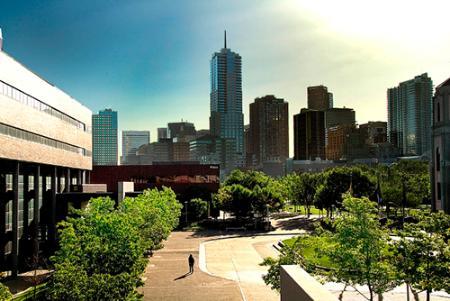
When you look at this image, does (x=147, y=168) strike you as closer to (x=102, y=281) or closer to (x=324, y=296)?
(x=102, y=281)

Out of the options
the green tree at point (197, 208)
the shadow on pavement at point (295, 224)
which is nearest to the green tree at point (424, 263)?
the shadow on pavement at point (295, 224)

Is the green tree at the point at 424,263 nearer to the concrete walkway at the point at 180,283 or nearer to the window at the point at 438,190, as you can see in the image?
the concrete walkway at the point at 180,283

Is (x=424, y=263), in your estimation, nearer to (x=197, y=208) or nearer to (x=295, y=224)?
(x=295, y=224)

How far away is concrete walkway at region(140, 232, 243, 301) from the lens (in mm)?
35156

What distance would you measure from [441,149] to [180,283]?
44061 mm

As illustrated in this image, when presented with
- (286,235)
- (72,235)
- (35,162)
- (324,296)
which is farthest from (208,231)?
(324,296)

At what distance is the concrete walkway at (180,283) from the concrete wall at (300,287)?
21.7 metres

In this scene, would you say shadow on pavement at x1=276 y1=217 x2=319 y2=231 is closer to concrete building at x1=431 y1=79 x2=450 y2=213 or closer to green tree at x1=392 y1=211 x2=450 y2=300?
concrete building at x1=431 y1=79 x2=450 y2=213

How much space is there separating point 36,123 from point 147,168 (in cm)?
5196

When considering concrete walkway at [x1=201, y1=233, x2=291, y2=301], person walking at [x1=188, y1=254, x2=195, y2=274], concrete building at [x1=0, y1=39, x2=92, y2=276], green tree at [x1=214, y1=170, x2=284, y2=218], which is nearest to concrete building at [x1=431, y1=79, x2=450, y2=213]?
concrete walkway at [x1=201, y1=233, x2=291, y2=301]

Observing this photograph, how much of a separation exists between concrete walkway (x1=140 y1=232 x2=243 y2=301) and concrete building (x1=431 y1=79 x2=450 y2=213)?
35302 millimetres

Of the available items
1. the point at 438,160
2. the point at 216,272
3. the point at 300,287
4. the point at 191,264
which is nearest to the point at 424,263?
the point at 300,287

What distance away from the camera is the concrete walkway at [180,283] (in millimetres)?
35156

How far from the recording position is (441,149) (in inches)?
2591
